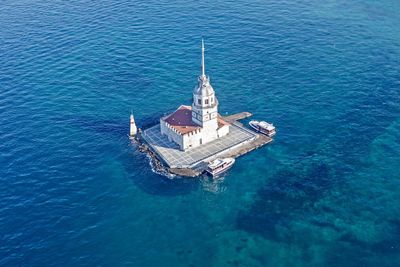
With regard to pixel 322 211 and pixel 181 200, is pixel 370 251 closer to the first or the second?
pixel 322 211

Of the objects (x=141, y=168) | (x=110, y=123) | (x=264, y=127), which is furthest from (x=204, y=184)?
(x=110, y=123)

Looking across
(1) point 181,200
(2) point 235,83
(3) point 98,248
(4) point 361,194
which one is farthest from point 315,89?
(3) point 98,248

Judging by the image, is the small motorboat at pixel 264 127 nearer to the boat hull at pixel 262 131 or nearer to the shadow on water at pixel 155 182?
the boat hull at pixel 262 131

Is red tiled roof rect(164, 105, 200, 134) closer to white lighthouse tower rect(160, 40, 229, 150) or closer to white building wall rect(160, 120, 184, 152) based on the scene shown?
white lighthouse tower rect(160, 40, 229, 150)

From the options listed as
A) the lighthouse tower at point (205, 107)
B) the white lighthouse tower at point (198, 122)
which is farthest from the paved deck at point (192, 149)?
the lighthouse tower at point (205, 107)

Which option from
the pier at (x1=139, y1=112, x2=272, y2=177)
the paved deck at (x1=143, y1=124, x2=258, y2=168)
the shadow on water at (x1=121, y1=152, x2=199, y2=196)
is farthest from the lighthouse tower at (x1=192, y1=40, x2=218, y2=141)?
the shadow on water at (x1=121, y1=152, x2=199, y2=196)

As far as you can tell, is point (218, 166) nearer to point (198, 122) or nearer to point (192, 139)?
point (192, 139)

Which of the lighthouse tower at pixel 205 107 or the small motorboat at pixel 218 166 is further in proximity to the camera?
the lighthouse tower at pixel 205 107
